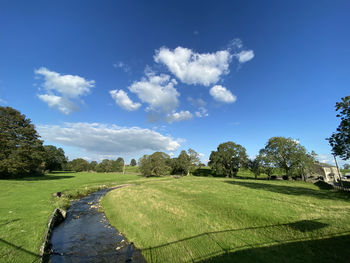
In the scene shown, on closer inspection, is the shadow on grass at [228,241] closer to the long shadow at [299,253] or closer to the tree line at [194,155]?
the long shadow at [299,253]

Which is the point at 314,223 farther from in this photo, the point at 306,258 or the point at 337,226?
the point at 306,258

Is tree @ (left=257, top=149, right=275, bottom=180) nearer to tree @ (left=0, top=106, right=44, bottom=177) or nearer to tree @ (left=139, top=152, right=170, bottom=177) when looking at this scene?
tree @ (left=139, top=152, right=170, bottom=177)

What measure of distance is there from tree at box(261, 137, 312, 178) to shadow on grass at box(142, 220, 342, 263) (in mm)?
49630

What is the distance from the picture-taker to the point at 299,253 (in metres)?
9.09

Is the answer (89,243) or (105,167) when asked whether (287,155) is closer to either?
(89,243)

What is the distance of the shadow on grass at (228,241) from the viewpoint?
9969mm

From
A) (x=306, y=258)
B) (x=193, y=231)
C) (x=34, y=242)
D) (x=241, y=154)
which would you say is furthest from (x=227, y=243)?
(x=241, y=154)

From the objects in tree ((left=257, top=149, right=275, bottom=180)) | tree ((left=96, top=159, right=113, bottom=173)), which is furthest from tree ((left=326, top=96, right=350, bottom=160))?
tree ((left=96, top=159, right=113, bottom=173))

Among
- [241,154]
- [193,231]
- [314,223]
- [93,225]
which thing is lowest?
[93,225]

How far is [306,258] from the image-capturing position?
8.55 metres

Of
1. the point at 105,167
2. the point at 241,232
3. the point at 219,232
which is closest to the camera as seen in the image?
the point at 241,232

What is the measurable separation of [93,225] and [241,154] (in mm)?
67859

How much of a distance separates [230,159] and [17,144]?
7852 cm

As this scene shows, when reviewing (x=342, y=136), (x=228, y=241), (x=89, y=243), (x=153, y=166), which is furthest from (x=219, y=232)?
(x=153, y=166)
